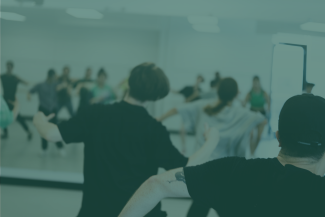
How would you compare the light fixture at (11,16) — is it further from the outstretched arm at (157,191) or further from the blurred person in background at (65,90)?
the outstretched arm at (157,191)

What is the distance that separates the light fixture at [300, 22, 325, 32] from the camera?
255 centimetres

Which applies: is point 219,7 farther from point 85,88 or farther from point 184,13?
→ point 85,88

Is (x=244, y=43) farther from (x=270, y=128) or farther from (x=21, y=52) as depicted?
(x=21, y=52)

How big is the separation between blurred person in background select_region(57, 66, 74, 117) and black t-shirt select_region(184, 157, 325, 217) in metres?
2.94

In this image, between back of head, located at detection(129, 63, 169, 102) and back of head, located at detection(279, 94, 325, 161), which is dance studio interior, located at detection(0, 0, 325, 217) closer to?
back of head, located at detection(129, 63, 169, 102)

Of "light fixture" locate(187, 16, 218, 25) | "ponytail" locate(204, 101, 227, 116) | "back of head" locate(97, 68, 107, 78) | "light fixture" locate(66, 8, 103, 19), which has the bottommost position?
"ponytail" locate(204, 101, 227, 116)

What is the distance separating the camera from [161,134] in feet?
4.02

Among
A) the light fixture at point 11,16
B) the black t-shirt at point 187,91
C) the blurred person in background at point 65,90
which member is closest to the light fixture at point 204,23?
the black t-shirt at point 187,91

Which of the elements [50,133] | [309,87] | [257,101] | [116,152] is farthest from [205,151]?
[257,101]

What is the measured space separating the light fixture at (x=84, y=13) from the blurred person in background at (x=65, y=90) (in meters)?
0.66

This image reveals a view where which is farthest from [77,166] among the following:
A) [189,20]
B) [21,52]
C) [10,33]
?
[189,20]

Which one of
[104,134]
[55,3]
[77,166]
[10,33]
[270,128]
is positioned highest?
[55,3]

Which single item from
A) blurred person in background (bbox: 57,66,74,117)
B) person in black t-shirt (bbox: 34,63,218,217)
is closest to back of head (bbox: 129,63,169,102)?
person in black t-shirt (bbox: 34,63,218,217)

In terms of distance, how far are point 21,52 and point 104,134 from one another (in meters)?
2.55
